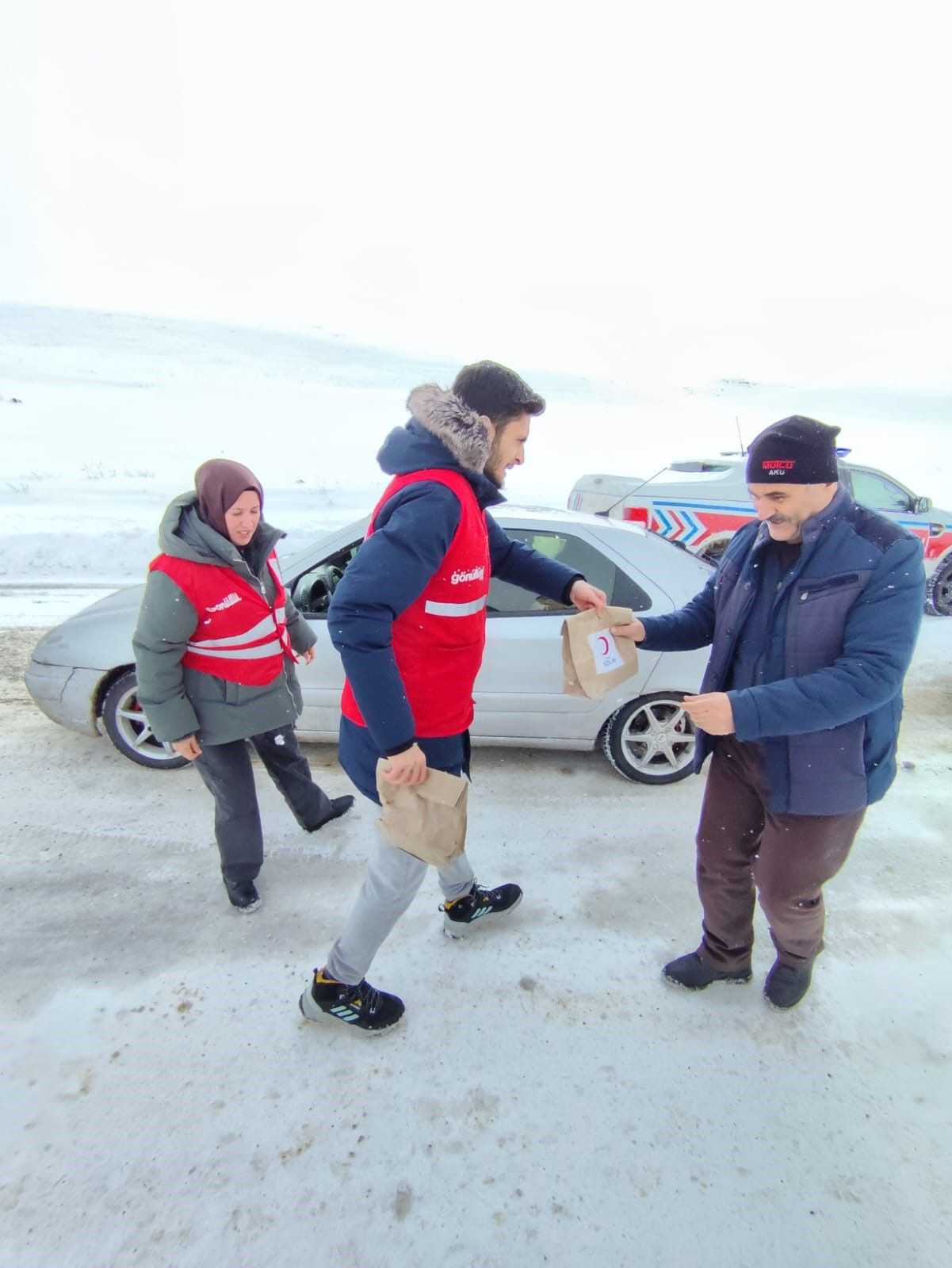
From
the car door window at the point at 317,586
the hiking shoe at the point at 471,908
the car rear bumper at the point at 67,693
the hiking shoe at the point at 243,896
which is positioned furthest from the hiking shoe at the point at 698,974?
the car rear bumper at the point at 67,693

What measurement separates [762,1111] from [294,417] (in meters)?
23.8

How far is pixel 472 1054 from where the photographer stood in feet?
7.17

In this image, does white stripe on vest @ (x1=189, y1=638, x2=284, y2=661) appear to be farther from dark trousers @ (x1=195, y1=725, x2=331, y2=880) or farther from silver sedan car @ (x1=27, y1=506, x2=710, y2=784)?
silver sedan car @ (x1=27, y1=506, x2=710, y2=784)

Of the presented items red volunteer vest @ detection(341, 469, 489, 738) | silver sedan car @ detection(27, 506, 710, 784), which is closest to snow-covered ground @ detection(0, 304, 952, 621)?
silver sedan car @ detection(27, 506, 710, 784)

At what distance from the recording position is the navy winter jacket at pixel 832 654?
1749 mm

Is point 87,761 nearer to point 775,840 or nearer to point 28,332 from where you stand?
point 775,840

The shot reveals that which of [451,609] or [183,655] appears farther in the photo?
[183,655]

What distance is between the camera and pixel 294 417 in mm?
23266

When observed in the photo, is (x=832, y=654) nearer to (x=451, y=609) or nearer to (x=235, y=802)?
(x=451, y=609)

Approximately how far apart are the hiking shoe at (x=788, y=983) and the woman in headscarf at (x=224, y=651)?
74.6 inches

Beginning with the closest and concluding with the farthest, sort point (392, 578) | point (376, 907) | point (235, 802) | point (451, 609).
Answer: point (392, 578) < point (451, 609) < point (376, 907) < point (235, 802)

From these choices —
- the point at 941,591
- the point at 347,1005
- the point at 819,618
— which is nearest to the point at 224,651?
the point at 347,1005

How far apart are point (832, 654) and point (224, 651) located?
197 cm

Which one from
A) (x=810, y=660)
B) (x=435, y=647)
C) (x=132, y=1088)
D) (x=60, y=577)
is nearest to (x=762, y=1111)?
(x=810, y=660)
